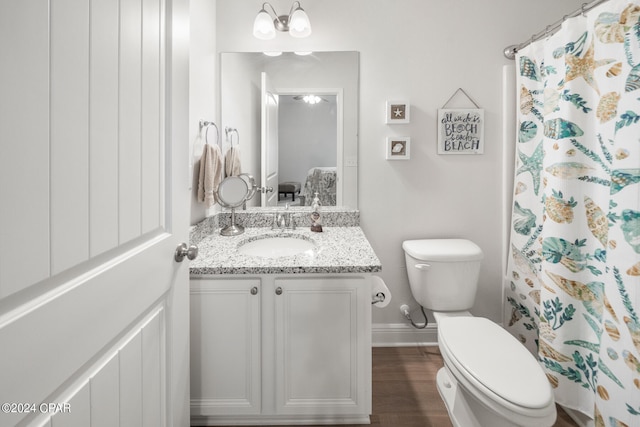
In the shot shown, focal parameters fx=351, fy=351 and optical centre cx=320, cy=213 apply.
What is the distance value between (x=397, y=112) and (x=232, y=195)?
108cm

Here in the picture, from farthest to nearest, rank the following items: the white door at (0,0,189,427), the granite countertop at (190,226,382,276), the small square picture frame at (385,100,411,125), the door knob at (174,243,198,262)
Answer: the small square picture frame at (385,100,411,125)
the granite countertop at (190,226,382,276)
the door knob at (174,243,198,262)
the white door at (0,0,189,427)

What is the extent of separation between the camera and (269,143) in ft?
6.92

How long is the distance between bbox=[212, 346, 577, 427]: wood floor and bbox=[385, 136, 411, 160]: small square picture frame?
1189 mm

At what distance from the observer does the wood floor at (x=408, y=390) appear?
5.20ft

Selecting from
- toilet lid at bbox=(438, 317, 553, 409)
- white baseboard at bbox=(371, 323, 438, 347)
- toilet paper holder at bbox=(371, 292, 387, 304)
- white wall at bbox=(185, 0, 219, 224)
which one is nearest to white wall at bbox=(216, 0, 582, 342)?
white wall at bbox=(185, 0, 219, 224)

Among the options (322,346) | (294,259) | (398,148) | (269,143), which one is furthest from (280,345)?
(398,148)

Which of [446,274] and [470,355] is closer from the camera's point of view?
[470,355]

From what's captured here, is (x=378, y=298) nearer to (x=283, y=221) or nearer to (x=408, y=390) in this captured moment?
(x=408, y=390)

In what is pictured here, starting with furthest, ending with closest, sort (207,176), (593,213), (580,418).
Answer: (207,176), (580,418), (593,213)

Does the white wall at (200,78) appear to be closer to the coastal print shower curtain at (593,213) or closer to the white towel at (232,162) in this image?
the white towel at (232,162)

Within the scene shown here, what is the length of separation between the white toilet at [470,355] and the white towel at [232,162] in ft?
3.55

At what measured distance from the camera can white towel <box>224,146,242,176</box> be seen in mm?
2008

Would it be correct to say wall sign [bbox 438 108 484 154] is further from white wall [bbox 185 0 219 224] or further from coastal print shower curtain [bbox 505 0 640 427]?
white wall [bbox 185 0 219 224]

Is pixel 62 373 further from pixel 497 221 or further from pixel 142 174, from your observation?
pixel 497 221
